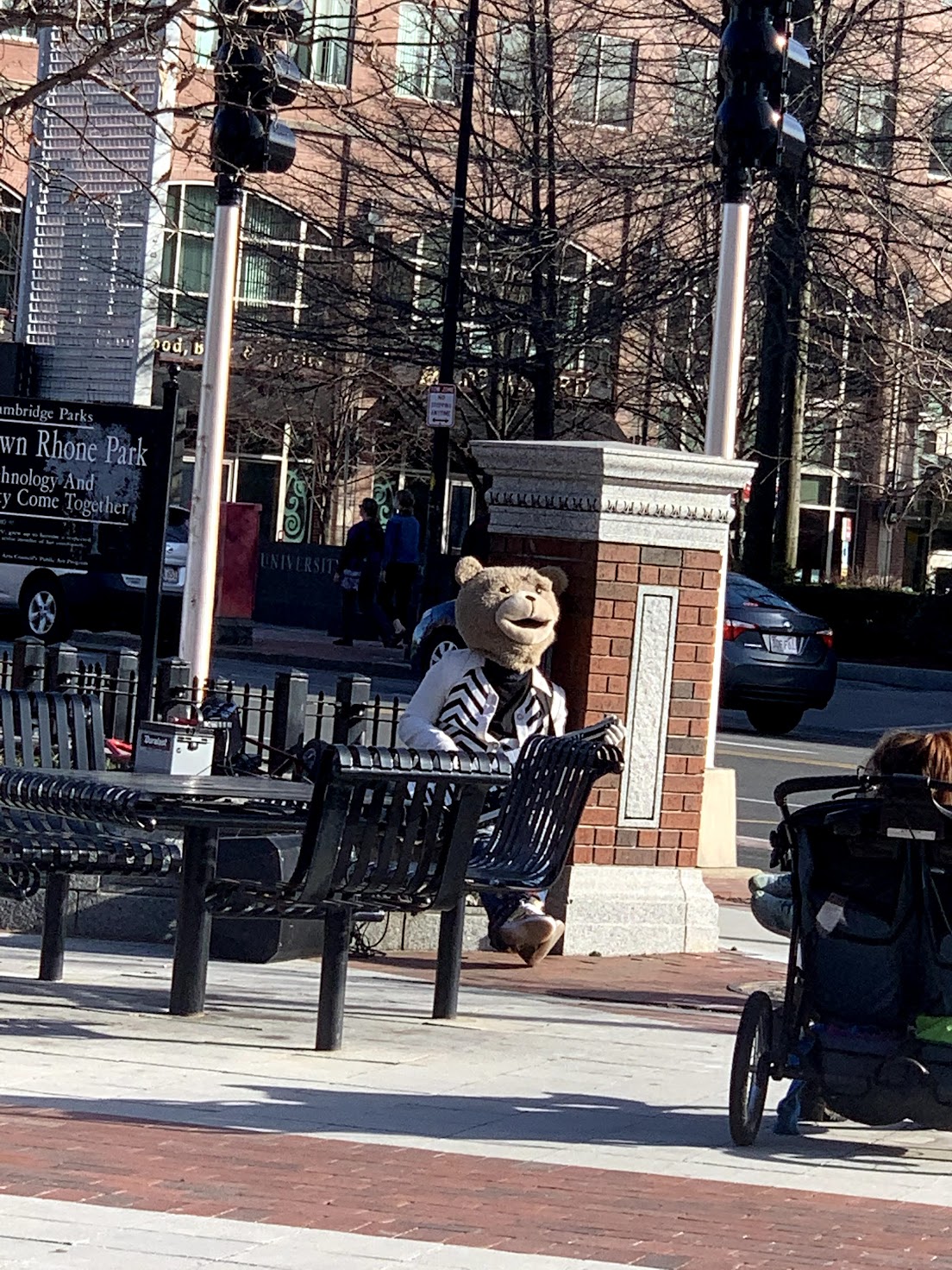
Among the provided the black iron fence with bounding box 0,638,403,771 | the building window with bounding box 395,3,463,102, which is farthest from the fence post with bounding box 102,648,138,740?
the building window with bounding box 395,3,463,102

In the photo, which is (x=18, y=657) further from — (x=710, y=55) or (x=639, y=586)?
(x=710, y=55)

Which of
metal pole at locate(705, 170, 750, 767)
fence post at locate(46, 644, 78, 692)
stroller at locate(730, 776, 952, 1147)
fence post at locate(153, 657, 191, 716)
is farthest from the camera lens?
metal pole at locate(705, 170, 750, 767)

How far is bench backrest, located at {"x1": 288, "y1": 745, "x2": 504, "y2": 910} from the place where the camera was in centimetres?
692

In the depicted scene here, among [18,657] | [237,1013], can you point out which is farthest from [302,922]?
[18,657]

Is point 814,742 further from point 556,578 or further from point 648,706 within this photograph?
point 556,578

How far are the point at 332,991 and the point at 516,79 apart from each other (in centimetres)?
2479

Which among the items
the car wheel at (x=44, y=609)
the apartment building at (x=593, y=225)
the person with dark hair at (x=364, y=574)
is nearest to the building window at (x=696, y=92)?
the apartment building at (x=593, y=225)

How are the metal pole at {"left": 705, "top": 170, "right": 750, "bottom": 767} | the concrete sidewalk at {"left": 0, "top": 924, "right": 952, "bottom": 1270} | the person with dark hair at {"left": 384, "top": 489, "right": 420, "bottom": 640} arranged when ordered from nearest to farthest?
the concrete sidewalk at {"left": 0, "top": 924, "right": 952, "bottom": 1270}
the metal pole at {"left": 705, "top": 170, "right": 750, "bottom": 767}
the person with dark hair at {"left": 384, "top": 489, "right": 420, "bottom": 640}

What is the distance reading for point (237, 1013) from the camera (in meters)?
7.66

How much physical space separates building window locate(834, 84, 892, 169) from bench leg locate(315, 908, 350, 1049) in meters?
18.7

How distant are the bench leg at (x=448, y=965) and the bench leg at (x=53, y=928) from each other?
128cm

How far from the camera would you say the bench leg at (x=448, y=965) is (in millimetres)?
7695

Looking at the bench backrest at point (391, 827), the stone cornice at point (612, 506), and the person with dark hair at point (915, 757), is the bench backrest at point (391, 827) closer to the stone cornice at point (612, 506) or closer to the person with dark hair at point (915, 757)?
the person with dark hair at point (915, 757)

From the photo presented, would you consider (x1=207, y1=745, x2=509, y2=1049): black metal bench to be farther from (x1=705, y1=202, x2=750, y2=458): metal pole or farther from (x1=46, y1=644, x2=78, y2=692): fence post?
(x1=705, y1=202, x2=750, y2=458): metal pole
